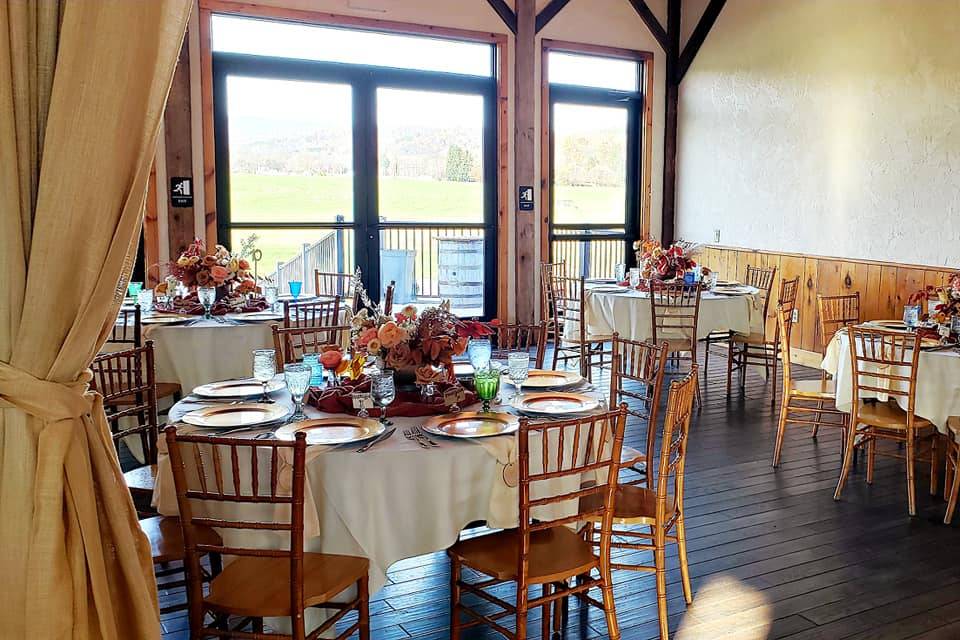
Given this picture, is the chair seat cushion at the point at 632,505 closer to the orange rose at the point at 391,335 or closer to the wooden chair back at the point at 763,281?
the orange rose at the point at 391,335

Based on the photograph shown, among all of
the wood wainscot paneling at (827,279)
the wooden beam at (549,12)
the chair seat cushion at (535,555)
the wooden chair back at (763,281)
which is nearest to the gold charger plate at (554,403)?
the chair seat cushion at (535,555)

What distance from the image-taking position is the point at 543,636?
111 inches

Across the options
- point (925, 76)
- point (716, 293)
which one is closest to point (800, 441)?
point (716, 293)

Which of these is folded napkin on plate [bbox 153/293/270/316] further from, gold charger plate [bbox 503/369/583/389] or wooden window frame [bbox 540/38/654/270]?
wooden window frame [bbox 540/38/654/270]

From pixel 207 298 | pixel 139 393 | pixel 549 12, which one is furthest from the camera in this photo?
pixel 549 12

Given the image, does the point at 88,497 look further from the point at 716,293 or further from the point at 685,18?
the point at 685,18

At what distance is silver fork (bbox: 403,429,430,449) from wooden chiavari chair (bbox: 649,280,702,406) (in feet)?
11.8

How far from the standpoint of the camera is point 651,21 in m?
9.23

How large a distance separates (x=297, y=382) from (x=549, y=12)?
6.84 m

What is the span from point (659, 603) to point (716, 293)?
408cm

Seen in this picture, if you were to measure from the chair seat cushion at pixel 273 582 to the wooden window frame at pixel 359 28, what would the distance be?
18.1ft

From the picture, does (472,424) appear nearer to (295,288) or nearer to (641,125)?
(295,288)

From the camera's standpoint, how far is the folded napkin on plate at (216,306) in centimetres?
530

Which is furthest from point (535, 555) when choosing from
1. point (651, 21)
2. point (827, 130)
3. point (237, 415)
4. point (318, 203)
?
point (651, 21)
